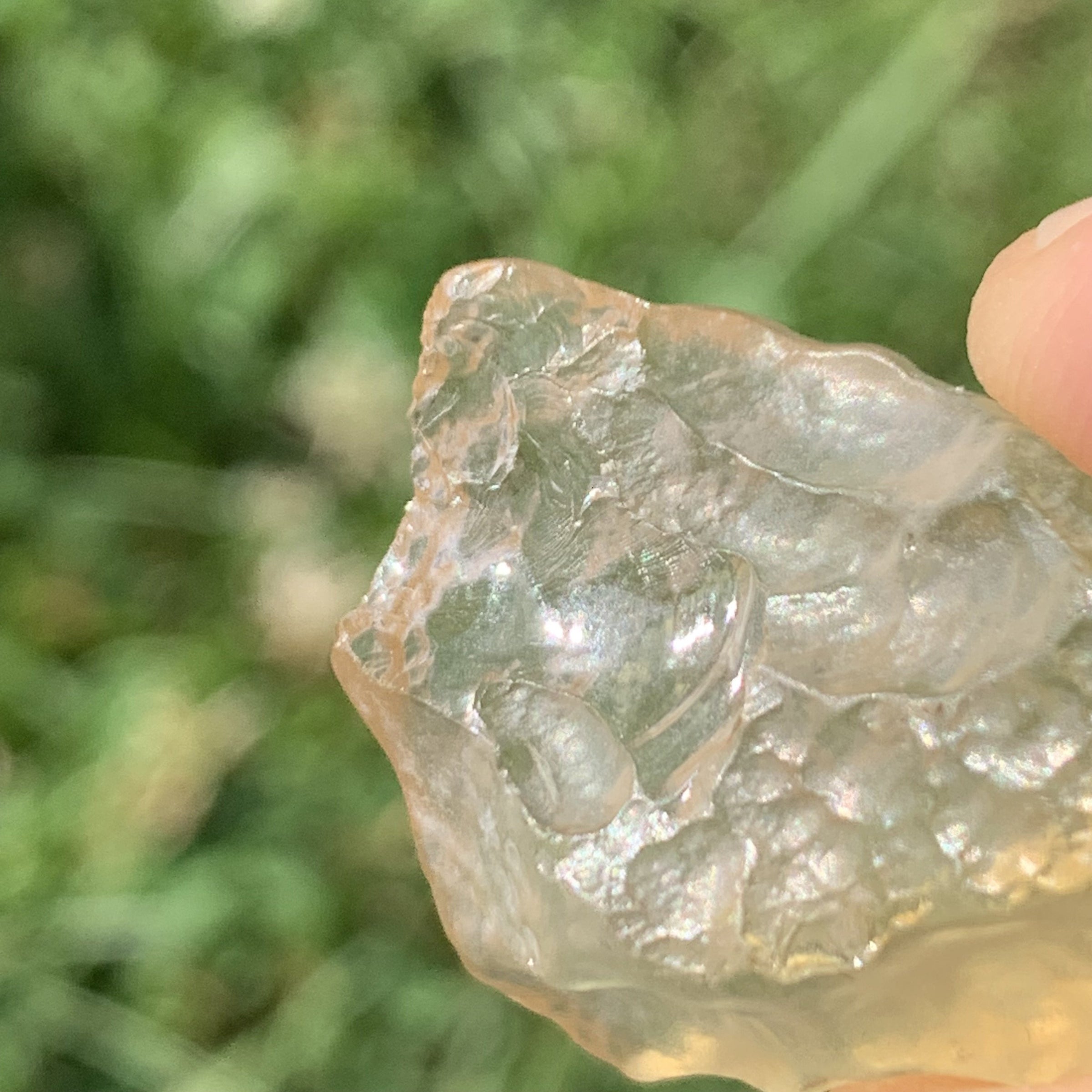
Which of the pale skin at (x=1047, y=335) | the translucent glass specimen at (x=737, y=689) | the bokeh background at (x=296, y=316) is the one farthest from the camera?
the bokeh background at (x=296, y=316)

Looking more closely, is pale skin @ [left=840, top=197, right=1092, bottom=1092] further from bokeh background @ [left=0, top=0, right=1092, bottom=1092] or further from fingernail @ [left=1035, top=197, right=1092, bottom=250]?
bokeh background @ [left=0, top=0, right=1092, bottom=1092]

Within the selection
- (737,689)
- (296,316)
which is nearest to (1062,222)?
(737,689)

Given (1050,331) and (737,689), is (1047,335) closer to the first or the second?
(1050,331)

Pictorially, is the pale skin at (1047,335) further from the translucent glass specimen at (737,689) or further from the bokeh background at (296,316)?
the bokeh background at (296,316)

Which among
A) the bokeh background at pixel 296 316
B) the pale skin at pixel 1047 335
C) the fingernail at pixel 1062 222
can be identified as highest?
the fingernail at pixel 1062 222

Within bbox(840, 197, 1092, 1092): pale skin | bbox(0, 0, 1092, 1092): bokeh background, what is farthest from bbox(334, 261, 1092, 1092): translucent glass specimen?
bbox(0, 0, 1092, 1092): bokeh background

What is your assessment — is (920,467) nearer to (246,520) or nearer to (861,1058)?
(861,1058)

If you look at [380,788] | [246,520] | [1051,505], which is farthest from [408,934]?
[1051,505]

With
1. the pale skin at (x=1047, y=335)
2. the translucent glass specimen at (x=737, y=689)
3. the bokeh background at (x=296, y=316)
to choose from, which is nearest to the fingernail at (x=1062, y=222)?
the pale skin at (x=1047, y=335)
